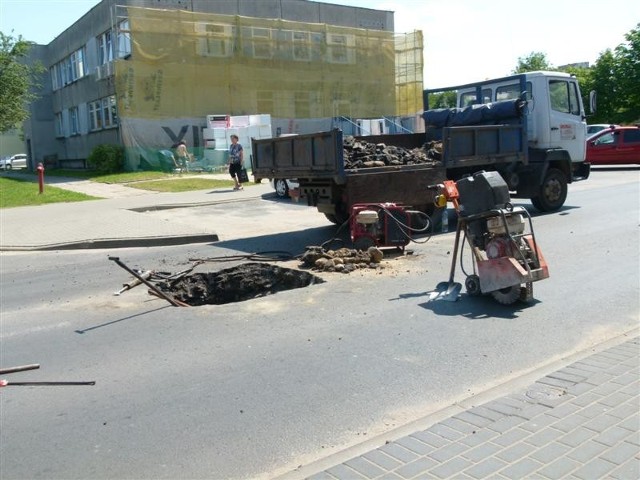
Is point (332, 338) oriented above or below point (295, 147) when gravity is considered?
below

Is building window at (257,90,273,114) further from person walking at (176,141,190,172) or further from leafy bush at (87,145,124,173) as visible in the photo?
leafy bush at (87,145,124,173)

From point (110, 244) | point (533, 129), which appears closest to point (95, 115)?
point (110, 244)

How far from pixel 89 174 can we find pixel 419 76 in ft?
70.5

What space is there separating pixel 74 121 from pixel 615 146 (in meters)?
33.2

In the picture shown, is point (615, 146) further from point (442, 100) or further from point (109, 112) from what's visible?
point (109, 112)

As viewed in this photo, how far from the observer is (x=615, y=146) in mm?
26781

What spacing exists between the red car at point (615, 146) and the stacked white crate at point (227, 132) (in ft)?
50.8

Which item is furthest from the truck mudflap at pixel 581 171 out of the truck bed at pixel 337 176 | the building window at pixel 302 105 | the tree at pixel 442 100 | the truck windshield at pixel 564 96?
the building window at pixel 302 105

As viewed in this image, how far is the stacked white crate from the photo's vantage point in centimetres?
3111

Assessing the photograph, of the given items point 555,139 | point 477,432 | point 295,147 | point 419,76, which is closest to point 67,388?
point 477,432

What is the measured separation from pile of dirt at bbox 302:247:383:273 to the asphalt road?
11.1 inches

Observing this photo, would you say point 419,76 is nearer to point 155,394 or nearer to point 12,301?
point 12,301

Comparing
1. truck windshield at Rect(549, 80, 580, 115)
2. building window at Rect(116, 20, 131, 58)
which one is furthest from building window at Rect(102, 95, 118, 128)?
truck windshield at Rect(549, 80, 580, 115)

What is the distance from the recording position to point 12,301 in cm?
808
